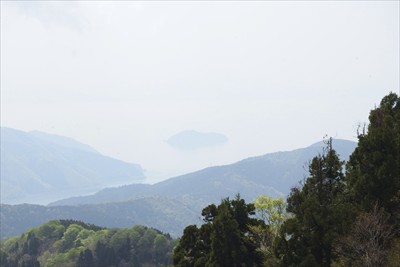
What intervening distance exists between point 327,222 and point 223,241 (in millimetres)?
14188

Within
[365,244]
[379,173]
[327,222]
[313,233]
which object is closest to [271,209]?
[379,173]

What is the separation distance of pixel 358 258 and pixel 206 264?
18.7 m

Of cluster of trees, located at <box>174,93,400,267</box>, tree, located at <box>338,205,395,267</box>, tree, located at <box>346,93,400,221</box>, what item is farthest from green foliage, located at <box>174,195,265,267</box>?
tree, located at <box>338,205,395,267</box>

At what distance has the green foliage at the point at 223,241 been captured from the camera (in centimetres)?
4597

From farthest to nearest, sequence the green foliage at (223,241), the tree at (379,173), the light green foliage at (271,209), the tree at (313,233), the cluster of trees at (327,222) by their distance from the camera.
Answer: the light green foliage at (271,209) → the green foliage at (223,241) → the tree at (379,173) → the tree at (313,233) → the cluster of trees at (327,222)

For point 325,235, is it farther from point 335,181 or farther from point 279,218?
point 279,218

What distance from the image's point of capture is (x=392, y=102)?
55.5m

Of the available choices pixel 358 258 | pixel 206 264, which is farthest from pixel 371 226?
pixel 206 264

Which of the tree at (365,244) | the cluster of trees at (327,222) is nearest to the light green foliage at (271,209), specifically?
the cluster of trees at (327,222)

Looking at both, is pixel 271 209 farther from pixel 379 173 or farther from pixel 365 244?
pixel 365 244

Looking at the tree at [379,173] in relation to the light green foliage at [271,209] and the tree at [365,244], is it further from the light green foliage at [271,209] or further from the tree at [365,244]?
the light green foliage at [271,209]

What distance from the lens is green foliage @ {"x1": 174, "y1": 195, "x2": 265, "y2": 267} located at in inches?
1810

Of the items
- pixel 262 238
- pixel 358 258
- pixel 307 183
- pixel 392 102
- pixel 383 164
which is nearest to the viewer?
pixel 358 258

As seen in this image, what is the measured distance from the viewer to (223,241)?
46094mm
